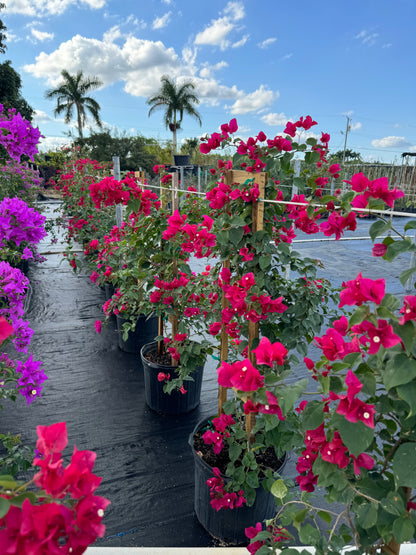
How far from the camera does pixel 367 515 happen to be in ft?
2.01

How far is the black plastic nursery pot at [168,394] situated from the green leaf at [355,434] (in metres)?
1.64

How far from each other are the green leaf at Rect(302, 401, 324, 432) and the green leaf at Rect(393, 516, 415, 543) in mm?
179

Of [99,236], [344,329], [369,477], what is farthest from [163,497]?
[99,236]

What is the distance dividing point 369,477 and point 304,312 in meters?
0.68

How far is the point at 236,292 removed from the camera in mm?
1177

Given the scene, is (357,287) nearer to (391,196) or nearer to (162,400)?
(391,196)

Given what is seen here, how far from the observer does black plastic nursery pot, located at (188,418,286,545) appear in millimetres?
1348

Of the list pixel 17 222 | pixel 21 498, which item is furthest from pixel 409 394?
pixel 17 222

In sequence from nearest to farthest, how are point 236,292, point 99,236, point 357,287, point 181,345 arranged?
1. point 357,287
2. point 236,292
3. point 181,345
4. point 99,236

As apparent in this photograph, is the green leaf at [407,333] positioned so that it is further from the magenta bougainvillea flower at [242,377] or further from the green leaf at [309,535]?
the green leaf at [309,535]

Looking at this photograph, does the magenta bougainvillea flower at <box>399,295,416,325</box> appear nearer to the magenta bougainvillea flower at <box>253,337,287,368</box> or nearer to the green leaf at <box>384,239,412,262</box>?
the green leaf at <box>384,239,412,262</box>

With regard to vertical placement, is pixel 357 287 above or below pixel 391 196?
below

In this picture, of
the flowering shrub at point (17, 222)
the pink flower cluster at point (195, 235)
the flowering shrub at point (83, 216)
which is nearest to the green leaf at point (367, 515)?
the pink flower cluster at point (195, 235)

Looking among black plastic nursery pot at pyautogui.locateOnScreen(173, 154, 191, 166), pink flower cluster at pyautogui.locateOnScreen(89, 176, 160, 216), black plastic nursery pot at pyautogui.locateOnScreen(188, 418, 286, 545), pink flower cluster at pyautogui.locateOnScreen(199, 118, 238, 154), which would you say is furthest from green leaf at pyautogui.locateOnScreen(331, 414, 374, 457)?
black plastic nursery pot at pyautogui.locateOnScreen(173, 154, 191, 166)
